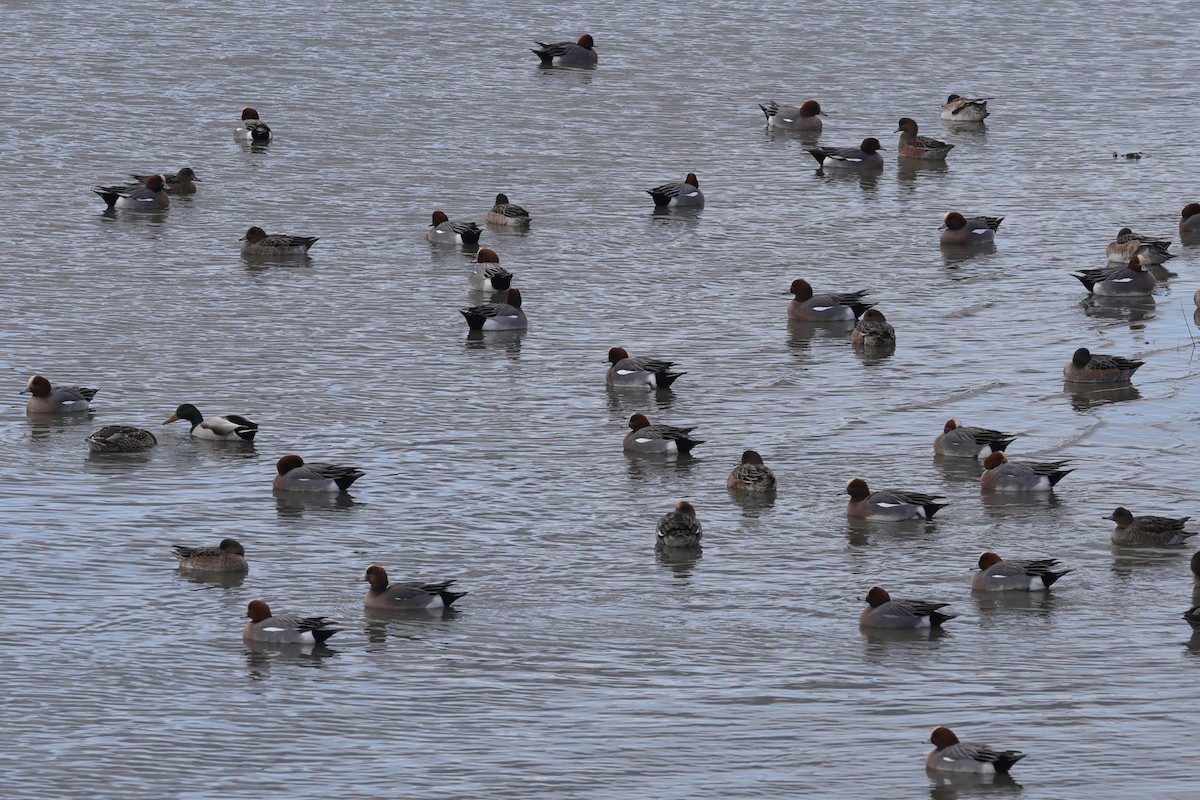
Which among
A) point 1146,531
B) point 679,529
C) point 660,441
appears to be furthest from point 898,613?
point 660,441

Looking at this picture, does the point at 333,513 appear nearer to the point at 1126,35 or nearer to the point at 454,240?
the point at 454,240

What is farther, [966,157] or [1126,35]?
[1126,35]

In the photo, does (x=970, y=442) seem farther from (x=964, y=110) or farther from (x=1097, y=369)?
(x=964, y=110)

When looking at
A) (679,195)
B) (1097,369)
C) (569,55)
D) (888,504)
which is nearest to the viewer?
(888,504)

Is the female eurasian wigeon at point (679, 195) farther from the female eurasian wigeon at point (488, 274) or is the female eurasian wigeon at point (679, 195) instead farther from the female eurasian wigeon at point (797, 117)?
the female eurasian wigeon at point (797, 117)

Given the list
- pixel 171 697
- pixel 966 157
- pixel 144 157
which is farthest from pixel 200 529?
pixel 966 157

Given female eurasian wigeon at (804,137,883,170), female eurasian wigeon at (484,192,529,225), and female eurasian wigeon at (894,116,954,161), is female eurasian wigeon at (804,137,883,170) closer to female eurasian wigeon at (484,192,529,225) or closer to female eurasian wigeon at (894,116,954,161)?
female eurasian wigeon at (894,116,954,161)

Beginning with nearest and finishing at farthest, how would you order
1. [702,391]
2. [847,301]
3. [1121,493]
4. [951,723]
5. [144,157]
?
[951,723] < [1121,493] < [702,391] < [847,301] < [144,157]

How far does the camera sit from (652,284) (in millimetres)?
33781

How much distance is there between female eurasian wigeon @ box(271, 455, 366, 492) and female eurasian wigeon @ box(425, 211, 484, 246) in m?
11.8

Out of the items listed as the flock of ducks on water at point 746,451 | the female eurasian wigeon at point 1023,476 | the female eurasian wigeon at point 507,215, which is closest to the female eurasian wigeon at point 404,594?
the flock of ducks on water at point 746,451

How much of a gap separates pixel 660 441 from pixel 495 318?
614 centimetres

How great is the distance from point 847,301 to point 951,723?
575 inches

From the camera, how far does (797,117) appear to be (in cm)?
4497
